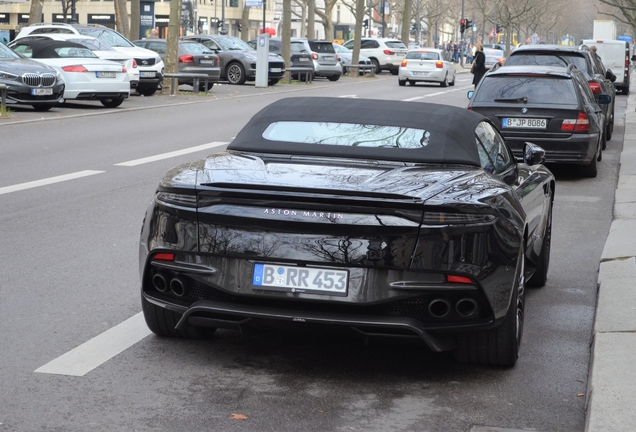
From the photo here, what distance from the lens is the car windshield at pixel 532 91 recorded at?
1388 centimetres

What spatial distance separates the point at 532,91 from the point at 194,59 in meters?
21.2

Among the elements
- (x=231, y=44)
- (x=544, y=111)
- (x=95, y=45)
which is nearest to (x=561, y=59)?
(x=544, y=111)

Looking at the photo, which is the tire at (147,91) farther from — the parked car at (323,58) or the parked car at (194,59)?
the parked car at (323,58)

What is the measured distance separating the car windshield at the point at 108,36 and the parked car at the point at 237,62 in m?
6.59

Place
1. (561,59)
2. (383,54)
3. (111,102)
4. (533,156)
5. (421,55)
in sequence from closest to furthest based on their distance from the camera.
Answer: (533,156)
(561,59)
(111,102)
(421,55)
(383,54)

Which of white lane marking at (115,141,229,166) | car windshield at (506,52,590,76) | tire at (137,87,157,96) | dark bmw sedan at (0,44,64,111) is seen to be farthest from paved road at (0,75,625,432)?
tire at (137,87,157,96)

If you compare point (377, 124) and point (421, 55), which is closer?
point (377, 124)

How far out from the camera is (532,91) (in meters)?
14.0

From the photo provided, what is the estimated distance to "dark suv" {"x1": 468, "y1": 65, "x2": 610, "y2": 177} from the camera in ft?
45.1

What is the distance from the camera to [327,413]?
464 cm

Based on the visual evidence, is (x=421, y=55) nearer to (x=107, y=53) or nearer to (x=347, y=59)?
(x=347, y=59)

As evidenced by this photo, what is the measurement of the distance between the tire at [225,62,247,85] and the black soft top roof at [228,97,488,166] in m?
31.8

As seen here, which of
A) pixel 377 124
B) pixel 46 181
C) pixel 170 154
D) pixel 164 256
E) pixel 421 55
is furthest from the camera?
pixel 421 55

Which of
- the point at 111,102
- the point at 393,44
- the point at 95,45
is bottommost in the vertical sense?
the point at 393,44
